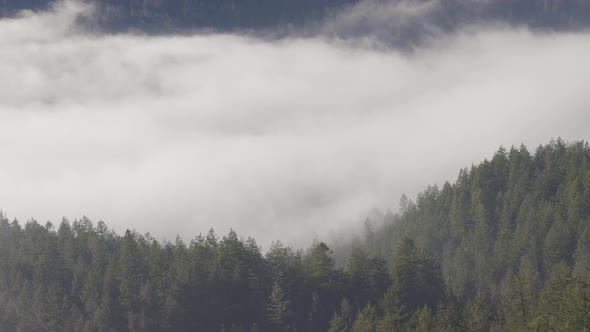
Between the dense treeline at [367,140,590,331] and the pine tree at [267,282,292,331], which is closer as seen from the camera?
the dense treeline at [367,140,590,331]

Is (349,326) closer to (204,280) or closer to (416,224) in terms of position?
(204,280)

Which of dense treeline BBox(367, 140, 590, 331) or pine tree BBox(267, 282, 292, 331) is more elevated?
dense treeline BBox(367, 140, 590, 331)

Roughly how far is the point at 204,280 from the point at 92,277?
15246mm

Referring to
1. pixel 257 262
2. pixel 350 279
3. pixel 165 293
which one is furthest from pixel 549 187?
pixel 165 293

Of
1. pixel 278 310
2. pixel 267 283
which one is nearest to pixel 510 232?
pixel 267 283

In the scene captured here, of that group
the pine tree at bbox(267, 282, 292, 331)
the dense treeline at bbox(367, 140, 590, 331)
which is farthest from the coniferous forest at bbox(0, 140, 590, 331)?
the dense treeline at bbox(367, 140, 590, 331)

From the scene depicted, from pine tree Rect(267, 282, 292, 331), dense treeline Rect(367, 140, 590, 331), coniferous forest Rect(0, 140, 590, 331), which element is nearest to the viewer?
dense treeline Rect(367, 140, 590, 331)

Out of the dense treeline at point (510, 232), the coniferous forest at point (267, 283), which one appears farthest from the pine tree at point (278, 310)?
the dense treeline at point (510, 232)

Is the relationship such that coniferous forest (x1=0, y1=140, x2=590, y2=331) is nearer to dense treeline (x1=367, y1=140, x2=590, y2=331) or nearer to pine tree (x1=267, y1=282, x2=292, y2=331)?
pine tree (x1=267, y1=282, x2=292, y2=331)

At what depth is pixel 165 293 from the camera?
4459 inches

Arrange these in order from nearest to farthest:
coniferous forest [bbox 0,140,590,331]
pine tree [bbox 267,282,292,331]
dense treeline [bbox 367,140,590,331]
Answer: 1. dense treeline [bbox 367,140,590,331]
2. coniferous forest [bbox 0,140,590,331]
3. pine tree [bbox 267,282,292,331]

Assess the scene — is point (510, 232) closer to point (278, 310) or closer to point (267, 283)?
point (267, 283)

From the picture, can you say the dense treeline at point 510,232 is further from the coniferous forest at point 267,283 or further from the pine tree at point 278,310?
the pine tree at point 278,310

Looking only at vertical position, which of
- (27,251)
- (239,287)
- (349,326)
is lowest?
(349,326)
